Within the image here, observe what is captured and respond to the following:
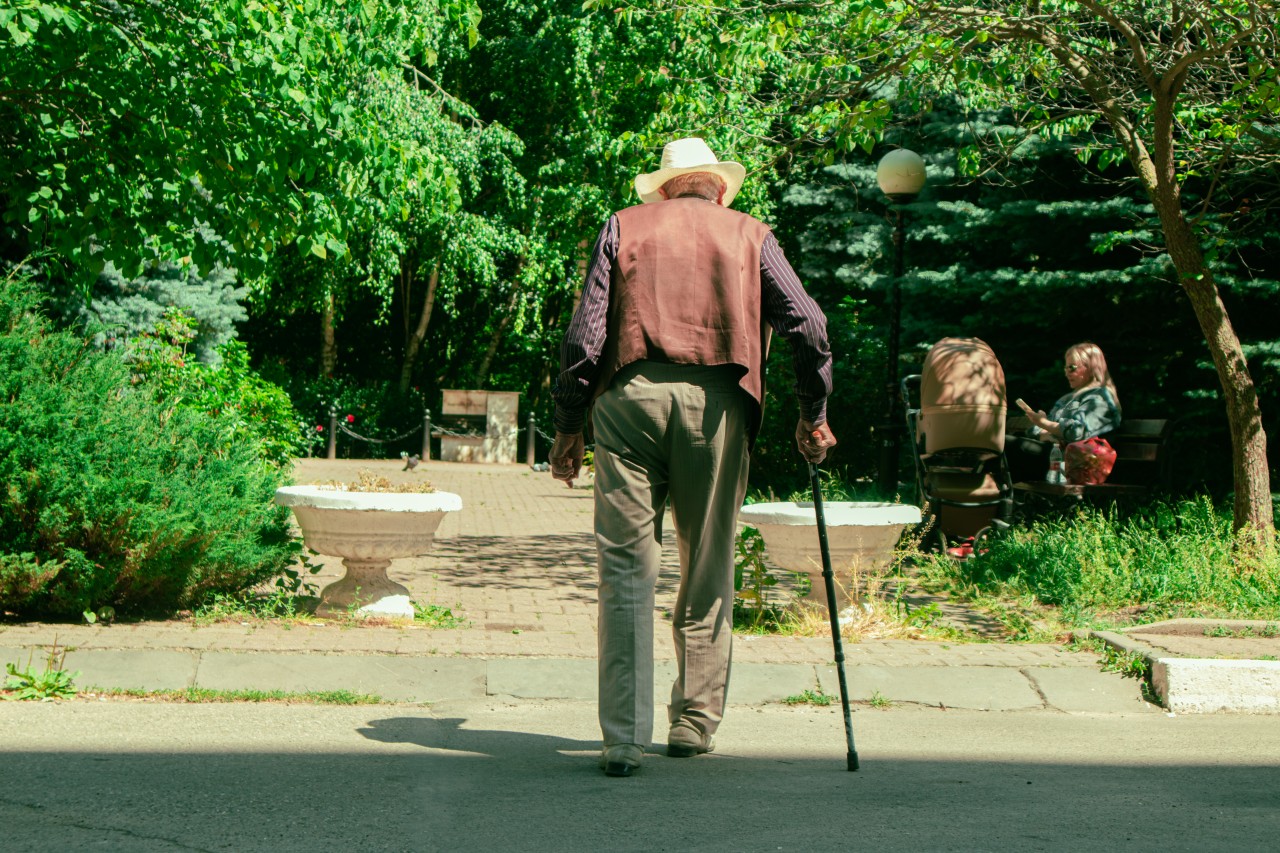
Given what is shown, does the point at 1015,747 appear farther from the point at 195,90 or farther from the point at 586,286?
the point at 195,90

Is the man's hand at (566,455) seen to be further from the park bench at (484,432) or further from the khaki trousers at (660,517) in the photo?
the park bench at (484,432)

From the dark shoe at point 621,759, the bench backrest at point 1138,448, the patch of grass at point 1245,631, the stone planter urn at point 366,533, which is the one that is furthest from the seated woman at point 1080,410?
the dark shoe at point 621,759

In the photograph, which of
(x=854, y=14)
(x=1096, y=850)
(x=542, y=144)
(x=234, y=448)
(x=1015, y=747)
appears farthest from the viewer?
(x=542, y=144)

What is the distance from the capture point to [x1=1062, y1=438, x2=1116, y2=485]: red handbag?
10.4 m

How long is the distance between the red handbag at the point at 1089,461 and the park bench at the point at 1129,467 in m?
0.09

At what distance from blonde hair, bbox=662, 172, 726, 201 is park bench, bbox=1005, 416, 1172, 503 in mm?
6298

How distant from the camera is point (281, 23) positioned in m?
7.79

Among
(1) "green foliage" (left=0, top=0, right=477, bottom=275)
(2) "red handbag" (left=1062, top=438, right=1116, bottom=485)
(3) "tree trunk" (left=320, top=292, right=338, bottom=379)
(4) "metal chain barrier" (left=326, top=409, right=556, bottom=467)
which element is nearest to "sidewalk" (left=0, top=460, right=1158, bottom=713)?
(1) "green foliage" (left=0, top=0, right=477, bottom=275)

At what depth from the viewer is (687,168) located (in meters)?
4.78

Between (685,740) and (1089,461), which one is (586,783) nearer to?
(685,740)

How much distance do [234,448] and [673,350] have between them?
3.79m

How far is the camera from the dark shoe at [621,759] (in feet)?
14.3

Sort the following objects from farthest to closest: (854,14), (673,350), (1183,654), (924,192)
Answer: (924,192) < (854,14) < (1183,654) < (673,350)

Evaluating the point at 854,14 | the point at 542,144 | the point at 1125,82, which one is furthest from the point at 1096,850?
the point at 542,144
